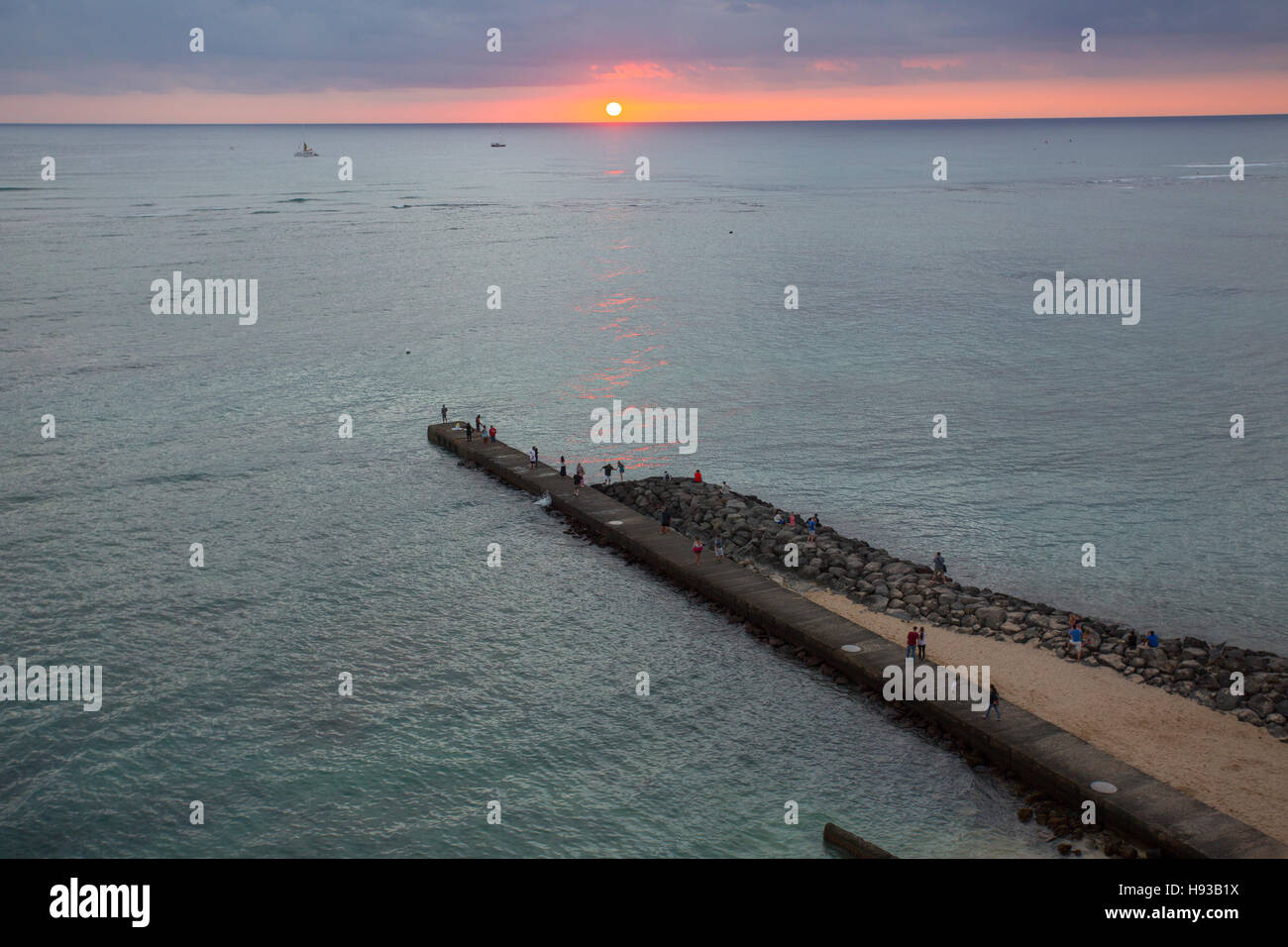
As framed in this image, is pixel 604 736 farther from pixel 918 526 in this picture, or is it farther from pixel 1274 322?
pixel 1274 322

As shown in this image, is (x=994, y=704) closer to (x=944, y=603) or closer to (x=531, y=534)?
(x=944, y=603)

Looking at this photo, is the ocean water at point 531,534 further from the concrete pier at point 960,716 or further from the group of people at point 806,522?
the group of people at point 806,522

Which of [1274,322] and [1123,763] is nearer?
[1123,763]

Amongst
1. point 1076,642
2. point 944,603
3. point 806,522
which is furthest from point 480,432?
point 1076,642

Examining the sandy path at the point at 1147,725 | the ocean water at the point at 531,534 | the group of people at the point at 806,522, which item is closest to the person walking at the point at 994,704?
the sandy path at the point at 1147,725

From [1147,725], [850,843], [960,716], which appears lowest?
[850,843]
